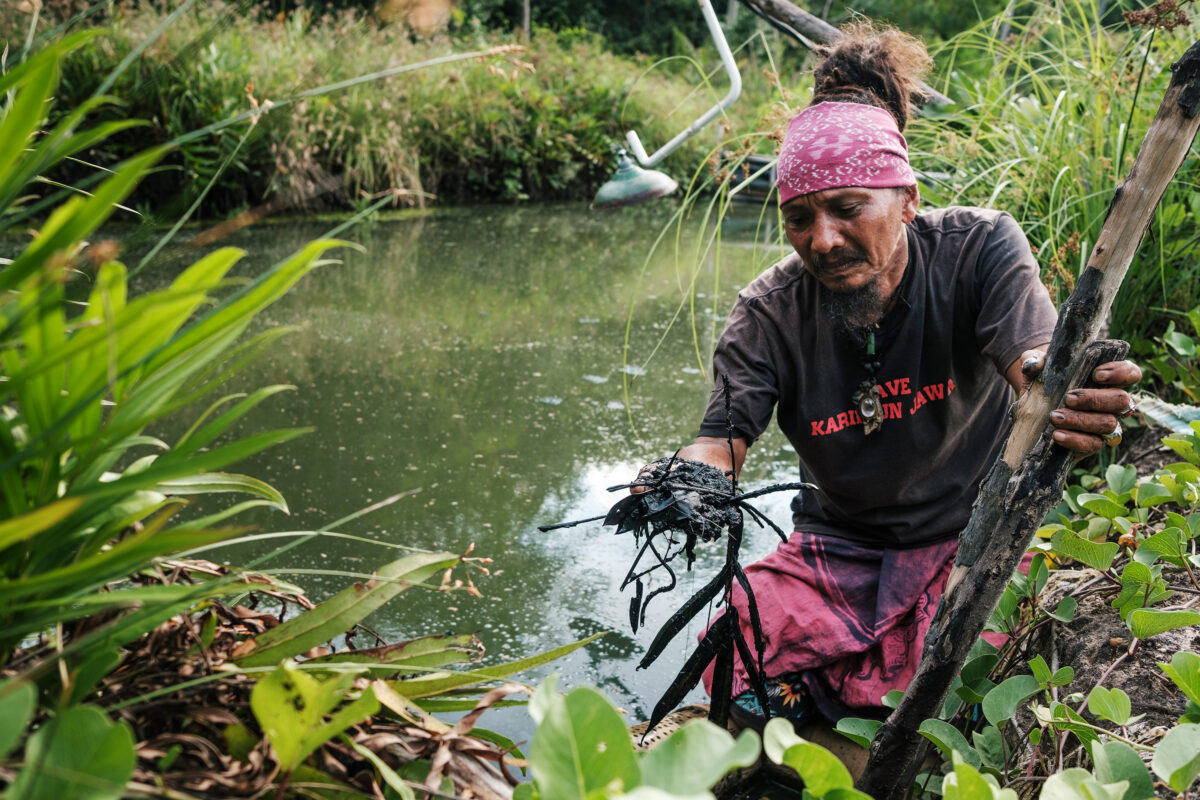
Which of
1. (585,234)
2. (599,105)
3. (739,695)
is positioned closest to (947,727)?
(739,695)

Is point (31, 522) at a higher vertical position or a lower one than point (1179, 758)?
higher

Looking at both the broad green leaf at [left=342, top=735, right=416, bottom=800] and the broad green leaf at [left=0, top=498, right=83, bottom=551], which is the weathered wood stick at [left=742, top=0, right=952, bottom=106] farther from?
the broad green leaf at [left=0, top=498, right=83, bottom=551]

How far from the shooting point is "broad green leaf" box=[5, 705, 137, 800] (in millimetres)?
558

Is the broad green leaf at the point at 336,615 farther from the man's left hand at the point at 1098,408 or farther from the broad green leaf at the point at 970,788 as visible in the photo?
the man's left hand at the point at 1098,408

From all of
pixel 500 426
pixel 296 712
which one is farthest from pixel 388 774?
pixel 500 426

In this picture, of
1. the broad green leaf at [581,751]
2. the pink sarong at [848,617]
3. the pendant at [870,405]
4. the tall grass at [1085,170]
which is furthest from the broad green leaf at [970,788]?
the tall grass at [1085,170]

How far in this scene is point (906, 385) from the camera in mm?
1962

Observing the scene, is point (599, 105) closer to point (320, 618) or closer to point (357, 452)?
point (357, 452)

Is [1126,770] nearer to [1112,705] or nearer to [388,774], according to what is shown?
[1112,705]

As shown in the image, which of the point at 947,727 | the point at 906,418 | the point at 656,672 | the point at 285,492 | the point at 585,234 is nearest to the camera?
the point at 947,727

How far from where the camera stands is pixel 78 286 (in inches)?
33.4

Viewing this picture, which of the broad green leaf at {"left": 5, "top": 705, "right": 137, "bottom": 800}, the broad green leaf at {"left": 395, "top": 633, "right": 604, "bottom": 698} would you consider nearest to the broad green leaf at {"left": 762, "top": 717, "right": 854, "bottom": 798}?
the broad green leaf at {"left": 395, "top": 633, "right": 604, "bottom": 698}

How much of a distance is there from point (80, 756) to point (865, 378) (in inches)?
66.3

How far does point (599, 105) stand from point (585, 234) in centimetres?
390
